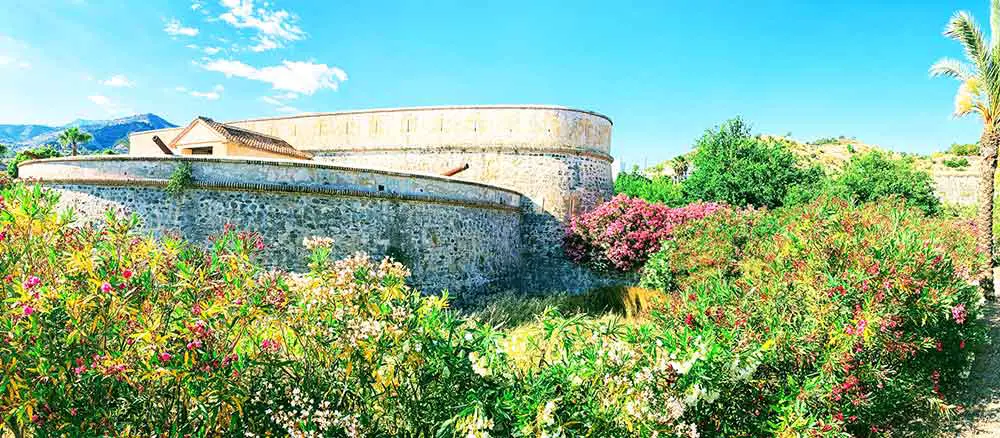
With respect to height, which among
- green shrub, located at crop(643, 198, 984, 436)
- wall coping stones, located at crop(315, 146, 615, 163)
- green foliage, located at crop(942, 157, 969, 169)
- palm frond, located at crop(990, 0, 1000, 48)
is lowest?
green shrub, located at crop(643, 198, 984, 436)

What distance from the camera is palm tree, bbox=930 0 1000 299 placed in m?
11.9

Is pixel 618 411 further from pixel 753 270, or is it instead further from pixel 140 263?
pixel 753 270

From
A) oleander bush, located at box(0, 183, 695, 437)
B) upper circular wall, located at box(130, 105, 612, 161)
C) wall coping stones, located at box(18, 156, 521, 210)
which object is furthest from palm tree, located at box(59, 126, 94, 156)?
oleander bush, located at box(0, 183, 695, 437)

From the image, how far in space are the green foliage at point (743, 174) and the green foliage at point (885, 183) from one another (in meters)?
1.25

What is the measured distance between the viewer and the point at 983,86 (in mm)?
12109

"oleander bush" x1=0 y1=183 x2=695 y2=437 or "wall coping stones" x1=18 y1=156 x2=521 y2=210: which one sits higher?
"wall coping stones" x1=18 y1=156 x2=521 y2=210

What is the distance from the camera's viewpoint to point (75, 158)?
11750mm

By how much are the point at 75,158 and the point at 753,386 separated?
45.4ft

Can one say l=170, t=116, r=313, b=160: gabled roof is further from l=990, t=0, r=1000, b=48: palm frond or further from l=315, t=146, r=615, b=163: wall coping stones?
l=990, t=0, r=1000, b=48: palm frond

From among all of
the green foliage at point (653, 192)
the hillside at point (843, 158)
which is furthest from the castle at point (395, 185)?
the hillside at point (843, 158)

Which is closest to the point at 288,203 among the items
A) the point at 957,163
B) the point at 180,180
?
the point at 180,180

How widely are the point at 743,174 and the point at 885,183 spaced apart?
17.4 feet

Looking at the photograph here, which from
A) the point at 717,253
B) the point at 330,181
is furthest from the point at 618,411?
the point at 330,181

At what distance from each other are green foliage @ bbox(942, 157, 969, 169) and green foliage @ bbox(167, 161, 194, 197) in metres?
50.4
